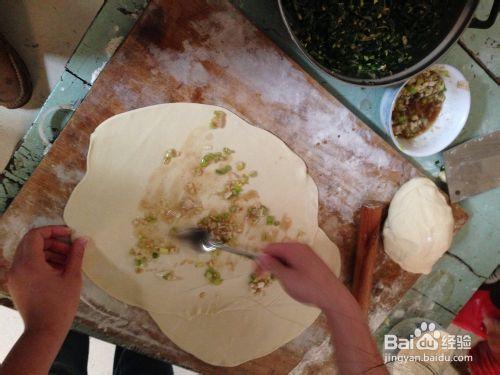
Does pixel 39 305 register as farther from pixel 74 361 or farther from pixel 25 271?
pixel 74 361

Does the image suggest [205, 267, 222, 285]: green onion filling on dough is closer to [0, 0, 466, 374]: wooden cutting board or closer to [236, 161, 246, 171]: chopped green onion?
[0, 0, 466, 374]: wooden cutting board

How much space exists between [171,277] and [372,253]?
30.2 inches

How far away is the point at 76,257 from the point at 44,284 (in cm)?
12

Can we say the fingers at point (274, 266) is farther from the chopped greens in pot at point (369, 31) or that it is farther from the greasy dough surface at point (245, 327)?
the chopped greens in pot at point (369, 31)

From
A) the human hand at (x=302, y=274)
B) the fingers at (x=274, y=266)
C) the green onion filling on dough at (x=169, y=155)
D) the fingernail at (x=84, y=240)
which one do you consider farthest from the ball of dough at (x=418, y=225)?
the fingernail at (x=84, y=240)

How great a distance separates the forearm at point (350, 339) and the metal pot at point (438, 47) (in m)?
0.67

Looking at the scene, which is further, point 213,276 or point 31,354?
point 213,276

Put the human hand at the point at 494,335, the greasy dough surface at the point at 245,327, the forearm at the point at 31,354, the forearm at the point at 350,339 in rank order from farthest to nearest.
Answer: the human hand at the point at 494,335 → the greasy dough surface at the point at 245,327 → the forearm at the point at 350,339 → the forearm at the point at 31,354

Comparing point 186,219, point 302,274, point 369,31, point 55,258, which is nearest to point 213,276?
point 186,219

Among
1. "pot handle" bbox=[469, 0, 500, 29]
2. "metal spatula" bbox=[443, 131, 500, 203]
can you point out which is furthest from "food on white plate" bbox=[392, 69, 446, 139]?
"pot handle" bbox=[469, 0, 500, 29]

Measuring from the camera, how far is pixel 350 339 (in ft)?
3.54

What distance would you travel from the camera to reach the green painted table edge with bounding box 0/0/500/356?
51.0 inches

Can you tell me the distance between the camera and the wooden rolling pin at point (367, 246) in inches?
57.7

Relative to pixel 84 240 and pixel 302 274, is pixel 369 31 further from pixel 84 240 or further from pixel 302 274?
pixel 84 240
